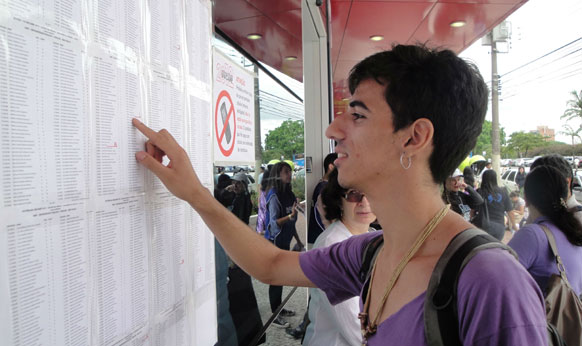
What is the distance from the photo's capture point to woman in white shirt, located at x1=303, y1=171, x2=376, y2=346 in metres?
1.48

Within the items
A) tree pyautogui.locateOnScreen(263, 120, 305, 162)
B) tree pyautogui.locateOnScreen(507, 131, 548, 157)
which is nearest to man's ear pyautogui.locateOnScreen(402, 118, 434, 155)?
tree pyautogui.locateOnScreen(263, 120, 305, 162)

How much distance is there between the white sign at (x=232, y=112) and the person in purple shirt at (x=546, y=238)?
1557 millimetres

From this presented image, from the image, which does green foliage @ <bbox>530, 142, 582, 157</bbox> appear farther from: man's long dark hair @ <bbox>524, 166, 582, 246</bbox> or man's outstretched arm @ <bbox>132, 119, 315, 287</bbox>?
man's outstretched arm @ <bbox>132, 119, 315, 287</bbox>

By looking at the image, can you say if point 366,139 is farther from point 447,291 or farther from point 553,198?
point 553,198

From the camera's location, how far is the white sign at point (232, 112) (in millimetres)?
1493

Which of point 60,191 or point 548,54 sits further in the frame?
point 548,54

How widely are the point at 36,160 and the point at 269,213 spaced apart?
199cm

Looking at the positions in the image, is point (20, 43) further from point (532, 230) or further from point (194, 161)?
point (532, 230)

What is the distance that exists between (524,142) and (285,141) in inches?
116

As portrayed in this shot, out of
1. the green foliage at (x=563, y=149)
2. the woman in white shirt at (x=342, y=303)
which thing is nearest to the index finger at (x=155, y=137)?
the woman in white shirt at (x=342, y=303)

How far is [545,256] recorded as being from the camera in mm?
1961

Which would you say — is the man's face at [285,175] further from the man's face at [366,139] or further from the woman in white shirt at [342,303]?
the man's face at [366,139]

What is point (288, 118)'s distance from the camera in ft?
11.1

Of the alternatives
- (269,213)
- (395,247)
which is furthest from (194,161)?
(269,213)
